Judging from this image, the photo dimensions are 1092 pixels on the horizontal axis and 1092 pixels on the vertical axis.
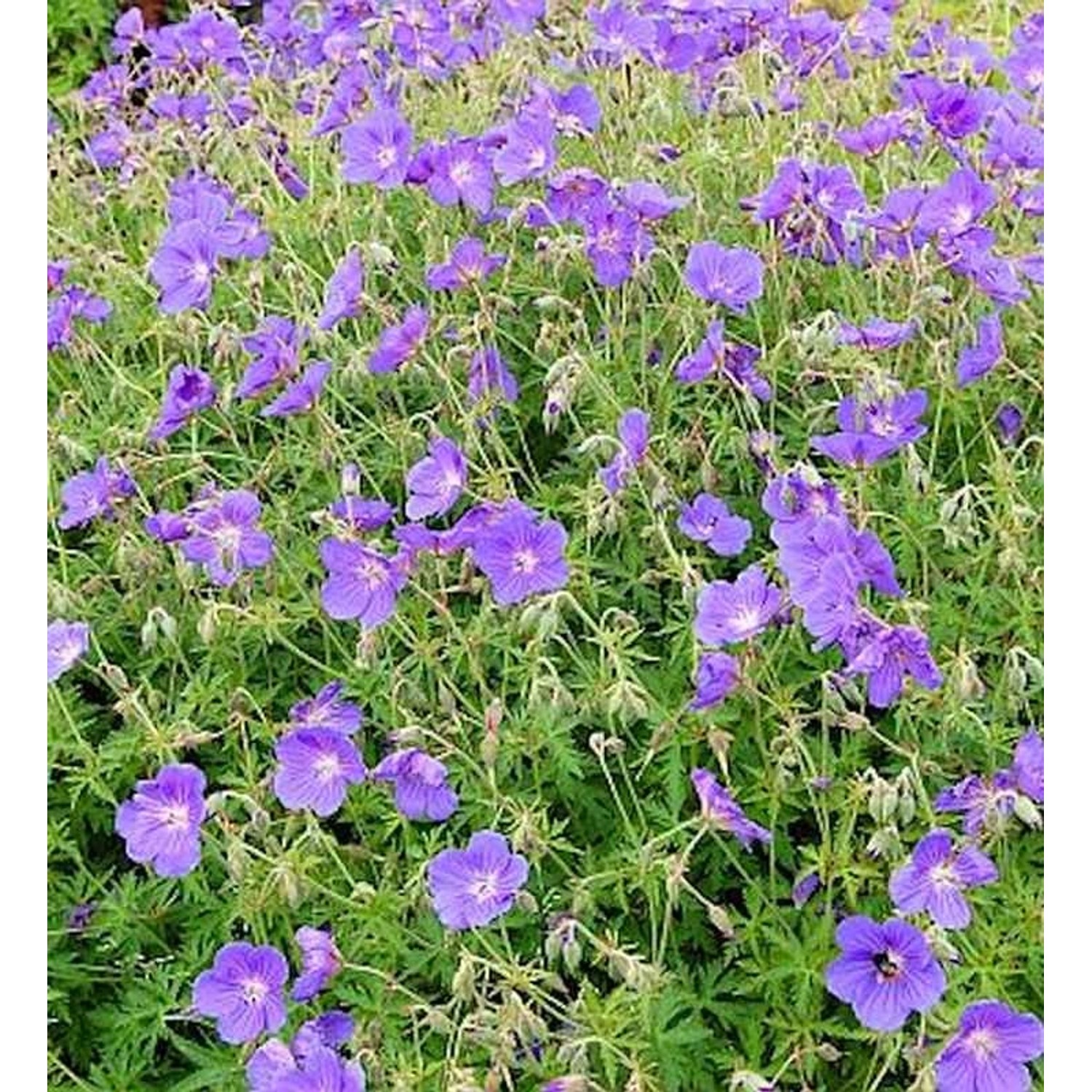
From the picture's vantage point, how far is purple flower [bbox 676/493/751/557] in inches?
86.5

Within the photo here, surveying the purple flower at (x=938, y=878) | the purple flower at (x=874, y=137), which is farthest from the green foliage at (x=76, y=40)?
the purple flower at (x=938, y=878)

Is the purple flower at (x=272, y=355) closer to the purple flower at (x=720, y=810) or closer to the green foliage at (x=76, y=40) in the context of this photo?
the purple flower at (x=720, y=810)

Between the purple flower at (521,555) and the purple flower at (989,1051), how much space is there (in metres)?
0.60

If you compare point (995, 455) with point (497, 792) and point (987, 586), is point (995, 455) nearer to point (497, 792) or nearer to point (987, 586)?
point (987, 586)

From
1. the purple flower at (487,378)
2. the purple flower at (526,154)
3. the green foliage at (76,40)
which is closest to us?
the purple flower at (487,378)

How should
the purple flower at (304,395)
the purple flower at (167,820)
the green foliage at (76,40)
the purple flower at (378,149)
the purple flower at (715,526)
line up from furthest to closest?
1. the green foliage at (76,40)
2. the purple flower at (378,149)
3. the purple flower at (304,395)
4. the purple flower at (715,526)
5. the purple flower at (167,820)

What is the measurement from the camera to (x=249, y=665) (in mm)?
2348

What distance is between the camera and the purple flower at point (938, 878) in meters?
1.76

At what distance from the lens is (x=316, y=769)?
6.49 feet

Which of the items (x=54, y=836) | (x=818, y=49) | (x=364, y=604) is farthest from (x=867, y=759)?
(x=818, y=49)

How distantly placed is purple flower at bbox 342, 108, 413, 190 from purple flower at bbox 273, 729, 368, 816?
3.27 feet

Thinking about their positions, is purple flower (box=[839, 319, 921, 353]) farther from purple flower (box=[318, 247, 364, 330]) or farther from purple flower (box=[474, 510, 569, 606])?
purple flower (box=[318, 247, 364, 330])

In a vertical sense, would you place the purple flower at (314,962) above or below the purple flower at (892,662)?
below

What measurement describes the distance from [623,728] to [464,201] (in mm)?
879
